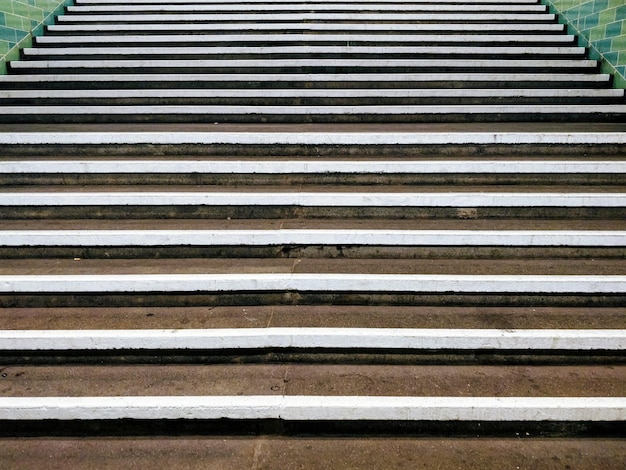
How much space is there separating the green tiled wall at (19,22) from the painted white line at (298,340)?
3659 millimetres

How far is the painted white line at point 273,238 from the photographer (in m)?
2.57

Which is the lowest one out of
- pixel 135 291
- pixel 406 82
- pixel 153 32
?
pixel 135 291

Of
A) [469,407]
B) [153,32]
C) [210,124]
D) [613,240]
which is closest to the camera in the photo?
[469,407]

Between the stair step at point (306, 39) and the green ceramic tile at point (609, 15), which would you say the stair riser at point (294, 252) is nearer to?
the stair step at point (306, 39)

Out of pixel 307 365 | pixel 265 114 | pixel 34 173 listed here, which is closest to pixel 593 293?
pixel 307 365

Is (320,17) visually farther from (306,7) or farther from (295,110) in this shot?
(295,110)

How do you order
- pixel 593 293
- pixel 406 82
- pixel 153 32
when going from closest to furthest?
1. pixel 593 293
2. pixel 406 82
3. pixel 153 32

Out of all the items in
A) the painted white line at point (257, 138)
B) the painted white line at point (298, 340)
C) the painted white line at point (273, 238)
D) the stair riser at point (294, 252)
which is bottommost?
the painted white line at point (298, 340)

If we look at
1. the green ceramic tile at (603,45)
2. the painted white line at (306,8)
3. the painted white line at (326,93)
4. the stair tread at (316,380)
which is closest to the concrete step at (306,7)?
the painted white line at (306,8)

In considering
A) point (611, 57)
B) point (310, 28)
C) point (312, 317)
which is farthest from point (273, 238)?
point (611, 57)

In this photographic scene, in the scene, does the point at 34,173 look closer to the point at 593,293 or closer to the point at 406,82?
the point at 406,82

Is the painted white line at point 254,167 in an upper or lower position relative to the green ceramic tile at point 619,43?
lower

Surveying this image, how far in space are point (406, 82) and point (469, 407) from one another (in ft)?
10.5

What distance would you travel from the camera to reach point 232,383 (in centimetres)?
199
